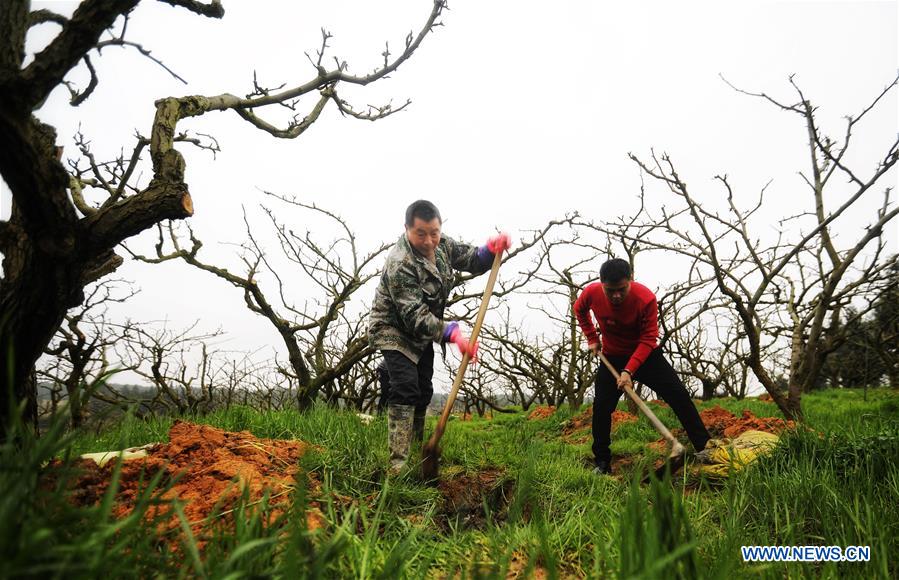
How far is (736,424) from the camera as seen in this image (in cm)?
507

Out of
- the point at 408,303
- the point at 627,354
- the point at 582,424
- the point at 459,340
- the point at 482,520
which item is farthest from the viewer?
the point at 582,424

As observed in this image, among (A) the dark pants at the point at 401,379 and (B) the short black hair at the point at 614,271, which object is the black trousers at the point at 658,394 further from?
(A) the dark pants at the point at 401,379

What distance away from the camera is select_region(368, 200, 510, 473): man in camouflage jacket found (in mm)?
3475

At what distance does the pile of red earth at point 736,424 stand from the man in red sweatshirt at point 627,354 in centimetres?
73

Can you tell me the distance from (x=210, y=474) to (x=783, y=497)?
3.27 meters

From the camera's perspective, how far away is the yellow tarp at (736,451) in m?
3.52

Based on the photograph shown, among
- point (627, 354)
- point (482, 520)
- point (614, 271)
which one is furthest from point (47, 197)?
point (627, 354)

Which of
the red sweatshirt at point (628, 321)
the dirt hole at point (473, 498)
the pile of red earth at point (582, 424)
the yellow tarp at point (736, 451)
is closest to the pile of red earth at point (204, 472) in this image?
the dirt hole at point (473, 498)

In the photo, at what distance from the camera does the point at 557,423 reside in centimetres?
771

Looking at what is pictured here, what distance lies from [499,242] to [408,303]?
1.08 meters

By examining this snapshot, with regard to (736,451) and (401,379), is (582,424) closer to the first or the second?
(736,451)

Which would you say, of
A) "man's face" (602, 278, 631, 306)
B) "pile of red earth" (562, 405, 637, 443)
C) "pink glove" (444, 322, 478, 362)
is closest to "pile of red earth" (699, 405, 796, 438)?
"pile of red earth" (562, 405, 637, 443)

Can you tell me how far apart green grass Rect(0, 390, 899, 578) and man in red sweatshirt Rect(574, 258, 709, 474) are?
68 cm

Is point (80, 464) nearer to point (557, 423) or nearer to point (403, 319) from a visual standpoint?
point (403, 319)
